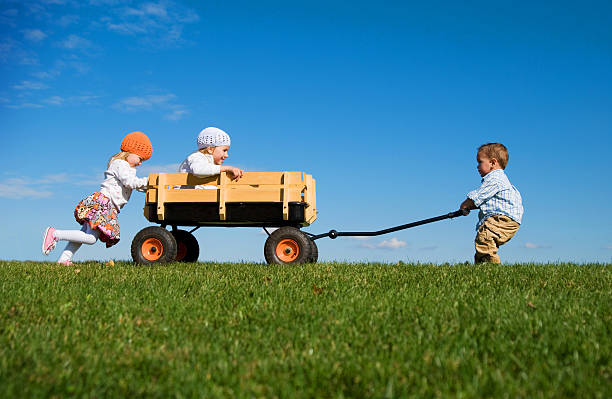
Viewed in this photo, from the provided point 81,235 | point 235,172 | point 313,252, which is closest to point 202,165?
point 235,172

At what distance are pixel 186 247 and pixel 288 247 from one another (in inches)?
94.9

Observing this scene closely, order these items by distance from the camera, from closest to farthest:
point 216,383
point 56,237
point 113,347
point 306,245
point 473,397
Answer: point 473,397 < point 216,383 < point 113,347 < point 306,245 < point 56,237

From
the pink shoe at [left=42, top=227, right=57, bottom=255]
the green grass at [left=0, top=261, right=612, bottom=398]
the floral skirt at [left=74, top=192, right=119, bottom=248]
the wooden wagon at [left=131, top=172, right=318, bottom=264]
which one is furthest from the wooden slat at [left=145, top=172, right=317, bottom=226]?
the green grass at [left=0, top=261, right=612, bottom=398]

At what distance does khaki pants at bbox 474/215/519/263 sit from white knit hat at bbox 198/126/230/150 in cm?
488

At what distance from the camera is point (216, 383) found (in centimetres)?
331

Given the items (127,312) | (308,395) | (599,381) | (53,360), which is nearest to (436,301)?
(599,381)

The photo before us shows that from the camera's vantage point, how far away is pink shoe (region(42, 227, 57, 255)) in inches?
377

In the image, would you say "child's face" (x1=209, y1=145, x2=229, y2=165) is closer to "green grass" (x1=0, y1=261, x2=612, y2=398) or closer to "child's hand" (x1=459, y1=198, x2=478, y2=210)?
"green grass" (x1=0, y1=261, x2=612, y2=398)

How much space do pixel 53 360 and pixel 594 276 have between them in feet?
22.5

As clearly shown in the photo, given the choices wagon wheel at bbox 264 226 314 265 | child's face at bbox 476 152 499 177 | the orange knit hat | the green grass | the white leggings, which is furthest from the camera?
the orange knit hat

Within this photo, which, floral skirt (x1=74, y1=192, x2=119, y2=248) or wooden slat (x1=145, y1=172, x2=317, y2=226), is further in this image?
floral skirt (x1=74, y1=192, x2=119, y2=248)

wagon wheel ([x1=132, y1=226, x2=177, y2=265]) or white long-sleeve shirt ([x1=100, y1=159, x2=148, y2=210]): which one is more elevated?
white long-sleeve shirt ([x1=100, y1=159, x2=148, y2=210])

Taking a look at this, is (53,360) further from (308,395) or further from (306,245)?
(306,245)

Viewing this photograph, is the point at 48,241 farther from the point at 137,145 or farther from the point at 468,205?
the point at 468,205
